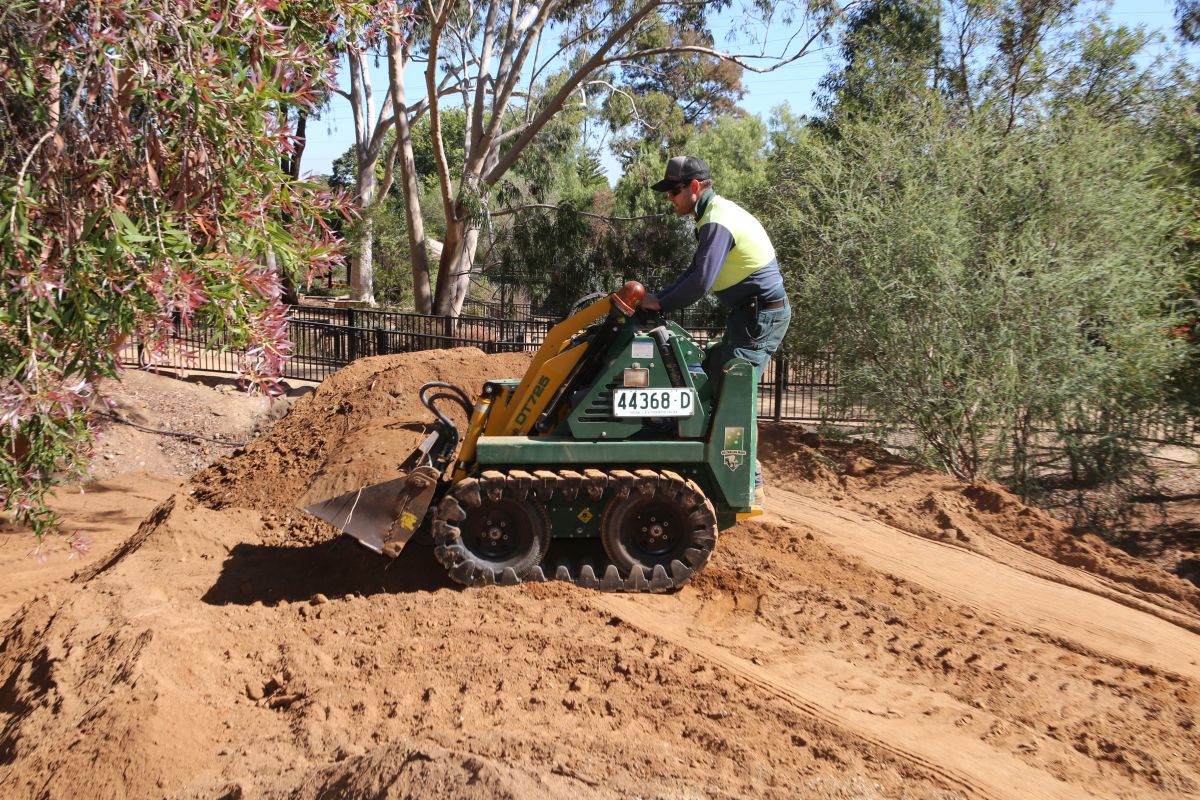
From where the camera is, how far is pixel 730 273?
6.05 metres

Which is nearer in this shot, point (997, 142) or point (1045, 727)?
point (1045, 727)

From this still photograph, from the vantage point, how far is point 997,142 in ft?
32.3

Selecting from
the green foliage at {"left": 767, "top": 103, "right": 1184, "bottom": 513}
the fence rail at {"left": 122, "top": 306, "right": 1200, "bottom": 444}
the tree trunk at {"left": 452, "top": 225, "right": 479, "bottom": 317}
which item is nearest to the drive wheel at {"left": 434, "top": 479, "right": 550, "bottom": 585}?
the green foliage at {"left": 767, "top": 103, "right": 1184, "bottom": 513}

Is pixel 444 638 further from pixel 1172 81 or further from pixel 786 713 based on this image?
pixel 1172 81

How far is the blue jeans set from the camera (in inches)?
241

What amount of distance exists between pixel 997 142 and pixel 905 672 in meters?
6.37

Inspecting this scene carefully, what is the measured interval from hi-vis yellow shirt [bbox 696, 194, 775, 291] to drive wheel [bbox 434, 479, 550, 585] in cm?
179

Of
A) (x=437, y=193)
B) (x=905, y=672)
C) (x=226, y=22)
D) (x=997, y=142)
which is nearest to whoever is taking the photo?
(x=226, y=22)

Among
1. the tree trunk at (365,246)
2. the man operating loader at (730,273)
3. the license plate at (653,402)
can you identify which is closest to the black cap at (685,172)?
the man operating loader at (730,273)

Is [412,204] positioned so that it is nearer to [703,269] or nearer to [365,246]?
[365,246]

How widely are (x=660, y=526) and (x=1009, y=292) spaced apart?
4.61m

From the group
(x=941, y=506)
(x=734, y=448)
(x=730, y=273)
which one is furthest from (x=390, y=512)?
(x=941, y=506)

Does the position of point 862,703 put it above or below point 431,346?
below

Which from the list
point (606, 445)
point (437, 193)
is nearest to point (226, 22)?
point (606, 445)
